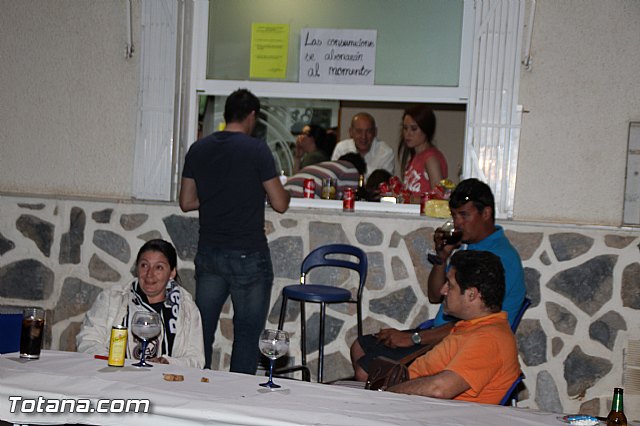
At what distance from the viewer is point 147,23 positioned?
17.1 feet

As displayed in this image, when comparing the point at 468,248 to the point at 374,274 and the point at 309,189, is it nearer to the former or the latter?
the point at 374,274

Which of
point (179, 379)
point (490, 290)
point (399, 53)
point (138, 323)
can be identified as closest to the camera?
point (179, 379)

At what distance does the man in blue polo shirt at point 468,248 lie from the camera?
4055 millimetres

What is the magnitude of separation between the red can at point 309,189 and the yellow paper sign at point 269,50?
66 cm

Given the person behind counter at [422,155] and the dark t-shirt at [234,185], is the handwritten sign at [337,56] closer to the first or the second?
the person behind counter at [422,155]

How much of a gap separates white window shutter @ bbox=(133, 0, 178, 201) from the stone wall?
0.59 feet

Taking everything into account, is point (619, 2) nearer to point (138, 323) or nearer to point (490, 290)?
point (490, 290)

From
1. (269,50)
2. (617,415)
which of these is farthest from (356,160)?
(617,415)

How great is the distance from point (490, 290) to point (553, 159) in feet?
6.02

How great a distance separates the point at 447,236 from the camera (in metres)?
4.31

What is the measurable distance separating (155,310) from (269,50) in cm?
220

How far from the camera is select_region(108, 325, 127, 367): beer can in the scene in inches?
113

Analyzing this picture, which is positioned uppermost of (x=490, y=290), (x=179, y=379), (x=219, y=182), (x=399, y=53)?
(x=399, y=53)

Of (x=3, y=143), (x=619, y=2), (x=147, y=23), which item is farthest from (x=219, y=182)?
(x=619, y=2)
